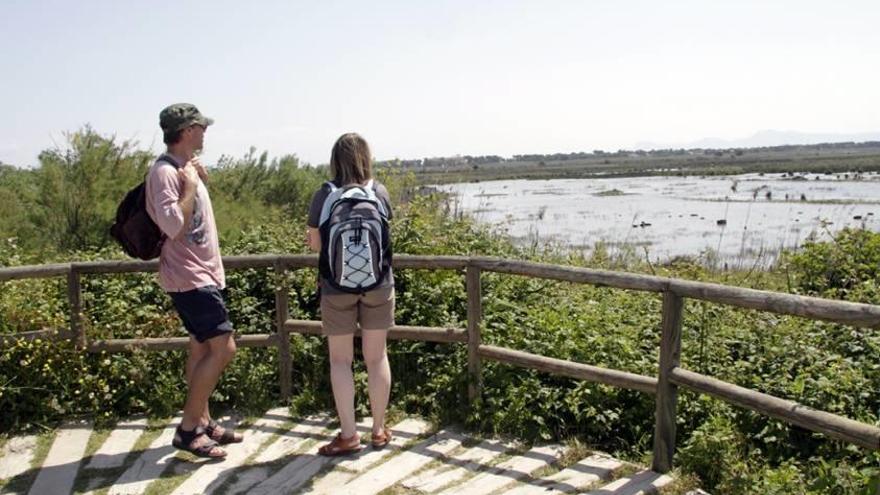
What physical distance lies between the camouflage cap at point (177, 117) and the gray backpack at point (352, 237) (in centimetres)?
82

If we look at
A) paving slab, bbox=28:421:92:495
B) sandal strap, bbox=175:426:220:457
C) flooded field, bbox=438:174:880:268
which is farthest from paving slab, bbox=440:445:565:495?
flooded field, bbox=438:174:880:268

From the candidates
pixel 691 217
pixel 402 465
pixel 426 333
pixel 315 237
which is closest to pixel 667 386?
pixel 402 465

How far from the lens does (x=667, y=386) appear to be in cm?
381

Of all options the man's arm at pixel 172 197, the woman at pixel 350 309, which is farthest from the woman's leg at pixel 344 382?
the man's arm at pixel 172 197

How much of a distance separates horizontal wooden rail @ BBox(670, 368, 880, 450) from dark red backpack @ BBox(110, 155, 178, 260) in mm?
2817

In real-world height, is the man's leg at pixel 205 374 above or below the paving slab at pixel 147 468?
above

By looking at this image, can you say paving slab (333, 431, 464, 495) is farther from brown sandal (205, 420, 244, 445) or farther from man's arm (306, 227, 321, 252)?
man's arm (306, 227, 321, 252)

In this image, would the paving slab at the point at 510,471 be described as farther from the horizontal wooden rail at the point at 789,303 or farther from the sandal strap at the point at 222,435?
the sandal strap at the point at 222,435

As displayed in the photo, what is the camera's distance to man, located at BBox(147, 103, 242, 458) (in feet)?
12.1

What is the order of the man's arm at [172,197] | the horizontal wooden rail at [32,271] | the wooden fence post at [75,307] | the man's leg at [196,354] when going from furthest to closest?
the wooden fence post at [75,307] → the horizontal wooden rail at [32,271] → the man's leg at [196,354] → the man's arm at [172,197]

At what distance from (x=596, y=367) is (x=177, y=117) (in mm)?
2656

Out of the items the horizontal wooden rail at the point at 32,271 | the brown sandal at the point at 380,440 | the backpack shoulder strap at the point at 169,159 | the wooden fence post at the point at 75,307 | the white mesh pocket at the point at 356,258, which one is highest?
the backpack shoulder strap at the point at 169,159

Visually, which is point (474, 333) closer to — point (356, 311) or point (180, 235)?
point (356, 311)

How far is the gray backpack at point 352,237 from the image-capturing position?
12.2 feet
